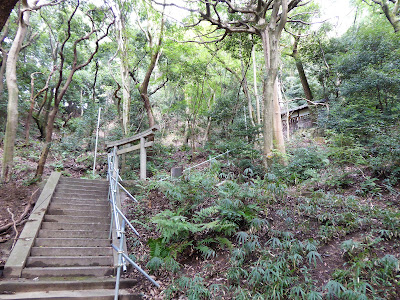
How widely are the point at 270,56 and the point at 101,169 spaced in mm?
9253

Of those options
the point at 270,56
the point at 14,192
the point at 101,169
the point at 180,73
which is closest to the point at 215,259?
the point at 14,192

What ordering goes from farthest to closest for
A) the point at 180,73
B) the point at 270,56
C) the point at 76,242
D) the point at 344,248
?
the point at 180,73, the point at 270,56, the point at 76,242, the point at 344,248

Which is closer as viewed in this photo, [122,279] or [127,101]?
[122,279]

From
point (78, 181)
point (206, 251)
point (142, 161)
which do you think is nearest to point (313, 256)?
point (206, 251)

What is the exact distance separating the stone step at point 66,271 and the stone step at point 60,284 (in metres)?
0.10

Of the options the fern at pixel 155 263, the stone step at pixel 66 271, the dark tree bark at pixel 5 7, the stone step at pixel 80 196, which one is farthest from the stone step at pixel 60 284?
the dark tree bark at pixel 5 7

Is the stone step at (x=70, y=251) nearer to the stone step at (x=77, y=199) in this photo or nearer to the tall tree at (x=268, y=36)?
the stone step at (x=77, y=199)

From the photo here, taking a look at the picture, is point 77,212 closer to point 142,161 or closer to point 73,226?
point 73,226

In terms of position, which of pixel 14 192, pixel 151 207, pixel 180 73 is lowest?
pixel 151 207

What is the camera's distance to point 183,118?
570 inches

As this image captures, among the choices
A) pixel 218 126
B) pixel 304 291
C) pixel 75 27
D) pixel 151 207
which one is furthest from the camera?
pixel 218 126

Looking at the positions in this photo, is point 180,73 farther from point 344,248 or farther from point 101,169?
point 344,248

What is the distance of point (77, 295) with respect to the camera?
301 cm

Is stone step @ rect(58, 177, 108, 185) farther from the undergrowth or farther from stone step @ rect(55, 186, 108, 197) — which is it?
the undergrowth
